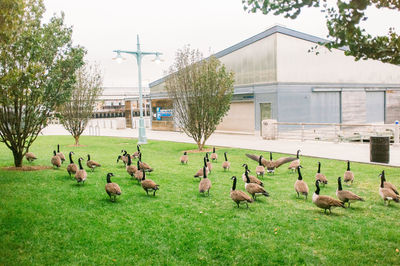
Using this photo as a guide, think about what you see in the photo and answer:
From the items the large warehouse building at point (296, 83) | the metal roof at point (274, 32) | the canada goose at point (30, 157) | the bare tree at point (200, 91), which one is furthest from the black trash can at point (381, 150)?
the canada goose at point (30, 157)

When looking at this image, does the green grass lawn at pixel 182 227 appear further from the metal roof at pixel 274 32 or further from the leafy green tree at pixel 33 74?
the metal roof at pixel 274 32

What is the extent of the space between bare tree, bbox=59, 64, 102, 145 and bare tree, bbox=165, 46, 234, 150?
8.19 meters

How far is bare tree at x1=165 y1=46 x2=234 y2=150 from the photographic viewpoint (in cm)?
2125

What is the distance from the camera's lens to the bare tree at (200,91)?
21.2m

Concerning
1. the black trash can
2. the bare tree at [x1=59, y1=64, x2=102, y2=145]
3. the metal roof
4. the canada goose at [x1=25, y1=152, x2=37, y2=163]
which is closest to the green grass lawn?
the canada goose at [x1=25, y1=152, x2=37, y2=163]

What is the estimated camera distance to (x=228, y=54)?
1298 inches

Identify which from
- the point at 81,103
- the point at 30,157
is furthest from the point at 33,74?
the point at 81,103

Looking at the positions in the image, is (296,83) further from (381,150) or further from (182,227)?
(182,227)

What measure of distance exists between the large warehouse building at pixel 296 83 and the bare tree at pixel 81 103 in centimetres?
675

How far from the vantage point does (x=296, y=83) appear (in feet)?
94.7

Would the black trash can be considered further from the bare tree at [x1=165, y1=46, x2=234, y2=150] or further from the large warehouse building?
the large warehouse building

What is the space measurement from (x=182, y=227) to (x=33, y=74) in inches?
331

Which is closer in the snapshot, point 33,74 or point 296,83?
point 33,74

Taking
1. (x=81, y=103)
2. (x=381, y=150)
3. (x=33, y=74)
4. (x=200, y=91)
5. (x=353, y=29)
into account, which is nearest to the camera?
(x=353, y=29)
